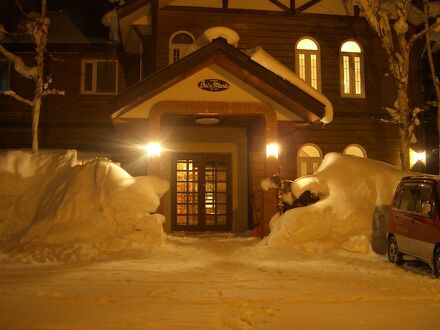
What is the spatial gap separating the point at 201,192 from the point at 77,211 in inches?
189

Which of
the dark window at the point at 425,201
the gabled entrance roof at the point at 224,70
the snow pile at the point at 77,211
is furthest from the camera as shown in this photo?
the gabled entrance roof at the point at 224,70

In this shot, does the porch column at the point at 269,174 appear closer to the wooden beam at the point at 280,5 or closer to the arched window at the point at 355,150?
the arched window at the point at 355,150

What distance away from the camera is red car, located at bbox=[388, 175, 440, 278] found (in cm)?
750

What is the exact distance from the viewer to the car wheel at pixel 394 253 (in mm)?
8789

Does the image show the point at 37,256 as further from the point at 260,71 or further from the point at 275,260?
the point at 260,71

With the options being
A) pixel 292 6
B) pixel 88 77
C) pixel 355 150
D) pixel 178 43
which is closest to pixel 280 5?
pixel 292 6

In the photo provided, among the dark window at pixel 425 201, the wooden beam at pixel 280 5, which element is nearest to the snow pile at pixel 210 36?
the wooden beam at pixel 280 5

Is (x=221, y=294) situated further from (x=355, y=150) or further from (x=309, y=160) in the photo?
(x=355, y=150)

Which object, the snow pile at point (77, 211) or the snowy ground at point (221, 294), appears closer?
the snowy ground at point (221, 294)

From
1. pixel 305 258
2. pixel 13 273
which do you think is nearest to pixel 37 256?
pixel 13 273

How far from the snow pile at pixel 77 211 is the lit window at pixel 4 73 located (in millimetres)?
6995

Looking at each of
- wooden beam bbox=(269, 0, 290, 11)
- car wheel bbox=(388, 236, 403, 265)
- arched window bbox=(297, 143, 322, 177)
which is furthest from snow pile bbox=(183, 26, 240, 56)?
car wheel bbox=(388, 236, 403, 265)

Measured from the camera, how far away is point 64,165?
1189cm

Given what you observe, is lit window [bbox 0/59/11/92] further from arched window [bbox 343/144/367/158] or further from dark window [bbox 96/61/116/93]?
arched window [bbox 343/144/367/158]
